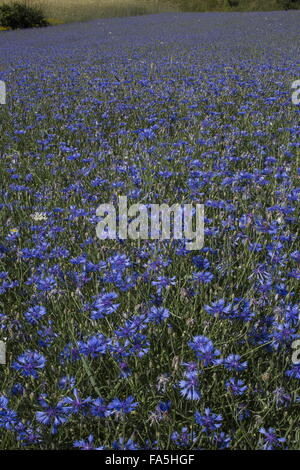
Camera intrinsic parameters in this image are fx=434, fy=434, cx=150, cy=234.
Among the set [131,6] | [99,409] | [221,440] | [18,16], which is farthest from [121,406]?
[131,6]

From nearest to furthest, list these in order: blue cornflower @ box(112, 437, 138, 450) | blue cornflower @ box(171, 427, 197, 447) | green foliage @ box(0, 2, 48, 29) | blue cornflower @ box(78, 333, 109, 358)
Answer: blue cornflower @ box(112, 437, 138, 450) < blue cornflower @ box(171, 427, 197, 447) < blue cornflower @ box(78, 333, 109, 358) < green foliage @ box(0, 2, 48, 29)

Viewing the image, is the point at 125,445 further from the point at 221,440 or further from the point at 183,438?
the point at 221,440

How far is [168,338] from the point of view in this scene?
1.80 m

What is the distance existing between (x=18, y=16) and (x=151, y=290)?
2394cm

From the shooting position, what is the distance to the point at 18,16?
22.1 m

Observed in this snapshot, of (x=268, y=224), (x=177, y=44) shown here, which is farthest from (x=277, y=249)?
(x=177, y=44)

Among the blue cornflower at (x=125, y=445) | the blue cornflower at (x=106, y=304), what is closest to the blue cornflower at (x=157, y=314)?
the blue cornflower at (x=106, y=304)

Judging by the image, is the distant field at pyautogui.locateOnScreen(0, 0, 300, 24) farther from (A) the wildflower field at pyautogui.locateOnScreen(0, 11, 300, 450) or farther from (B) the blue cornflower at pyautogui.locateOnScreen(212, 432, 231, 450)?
(B) the blue cornflower at pyautogui.locateOnScreen(212, 432, 231, 450)

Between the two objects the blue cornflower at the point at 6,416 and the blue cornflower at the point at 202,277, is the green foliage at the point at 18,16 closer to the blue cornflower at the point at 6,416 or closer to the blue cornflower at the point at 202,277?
the blue cornflower at the point at 202,277

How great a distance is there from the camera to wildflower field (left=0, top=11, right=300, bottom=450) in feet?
4.67

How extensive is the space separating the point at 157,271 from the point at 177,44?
11346 mm

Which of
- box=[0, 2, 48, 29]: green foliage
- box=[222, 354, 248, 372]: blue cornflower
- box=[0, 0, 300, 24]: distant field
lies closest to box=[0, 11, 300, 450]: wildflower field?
box=[222, 354, 248, 372]: blue cornflower

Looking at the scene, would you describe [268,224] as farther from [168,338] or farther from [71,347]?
[71,347]

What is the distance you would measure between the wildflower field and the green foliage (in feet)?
64.5
